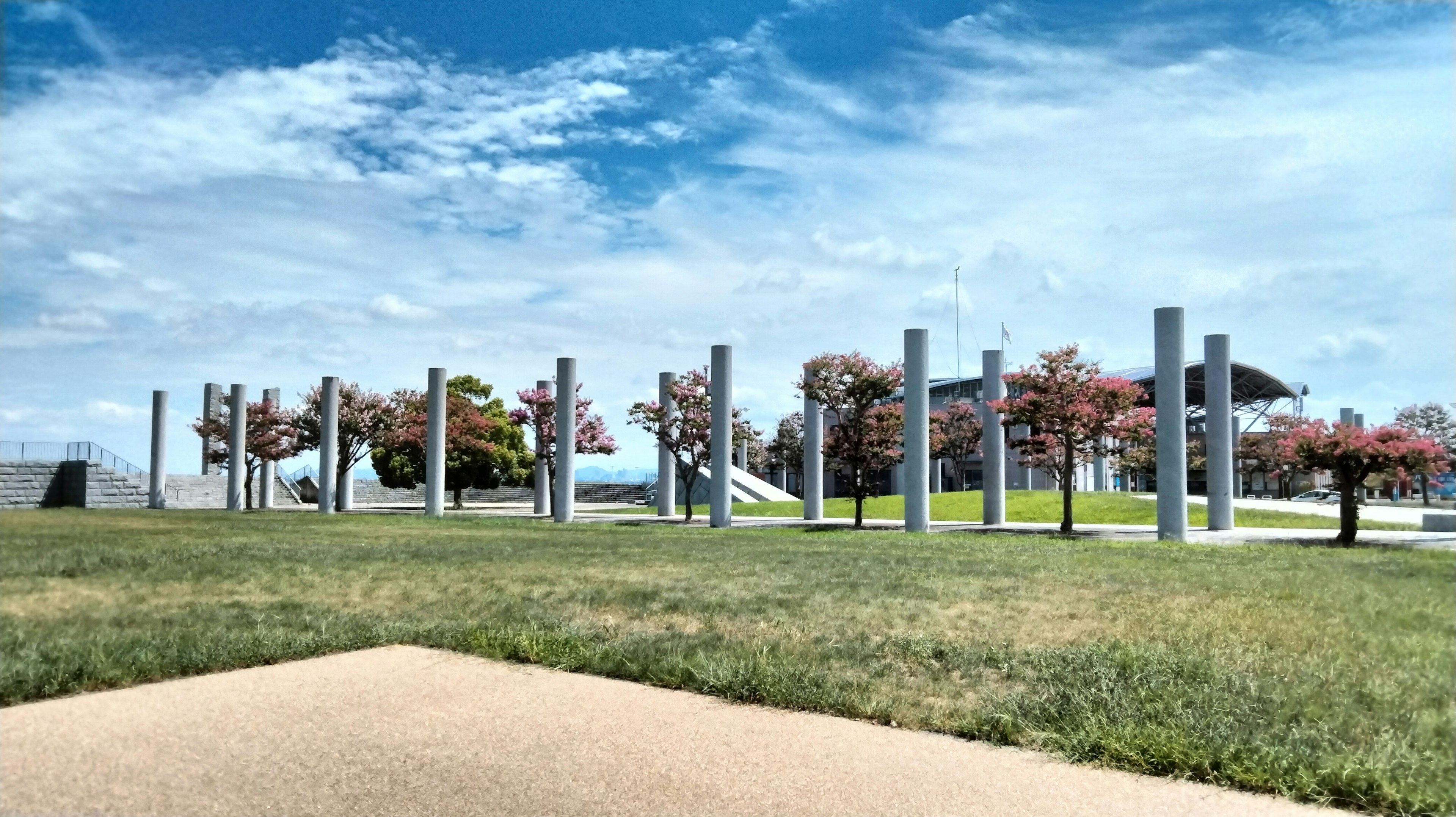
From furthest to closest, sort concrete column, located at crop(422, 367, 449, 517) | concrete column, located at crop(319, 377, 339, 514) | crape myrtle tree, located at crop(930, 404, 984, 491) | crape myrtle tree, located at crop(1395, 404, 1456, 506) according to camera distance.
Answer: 1. crape myrtle tree, located at crop(930, 404, 984, 491)
2. concrete column, located at crop(319, 377, 339, 514)
3. concrete column, located at crop(422, 367, 449, 517)
4. crape myrtle tree, located at crop(1395, 404, 1456, 506)

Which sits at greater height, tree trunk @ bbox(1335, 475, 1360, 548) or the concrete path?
tree trunk @ bbox(1335, 475, 1360, 548)

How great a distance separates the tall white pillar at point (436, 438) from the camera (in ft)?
104

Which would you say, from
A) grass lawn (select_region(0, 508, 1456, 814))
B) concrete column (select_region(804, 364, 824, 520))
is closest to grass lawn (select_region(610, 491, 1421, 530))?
concrete column (select_region(804, 364, 824, 520))

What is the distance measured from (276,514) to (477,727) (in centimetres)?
2721

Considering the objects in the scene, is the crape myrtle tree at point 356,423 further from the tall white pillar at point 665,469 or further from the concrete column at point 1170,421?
the concrete column at point 1170,421

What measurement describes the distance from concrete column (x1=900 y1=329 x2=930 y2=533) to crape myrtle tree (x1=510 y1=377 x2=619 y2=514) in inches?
551

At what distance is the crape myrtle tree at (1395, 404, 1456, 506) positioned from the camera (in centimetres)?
975

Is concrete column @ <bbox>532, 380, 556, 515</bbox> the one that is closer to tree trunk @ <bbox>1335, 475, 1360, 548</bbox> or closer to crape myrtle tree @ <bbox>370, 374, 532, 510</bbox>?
crape myrtle tree @ <bbox>370, 374, 532, 510</bbox>

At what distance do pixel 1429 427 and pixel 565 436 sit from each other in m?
21.6

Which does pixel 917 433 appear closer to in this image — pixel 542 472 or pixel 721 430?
pixel 721 430

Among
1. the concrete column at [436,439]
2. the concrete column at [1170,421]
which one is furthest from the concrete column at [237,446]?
the concrete column at [1170,421]

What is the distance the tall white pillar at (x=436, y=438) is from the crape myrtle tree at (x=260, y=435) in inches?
344

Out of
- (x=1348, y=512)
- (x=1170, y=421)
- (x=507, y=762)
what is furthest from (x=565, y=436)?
(x=507, y=762)

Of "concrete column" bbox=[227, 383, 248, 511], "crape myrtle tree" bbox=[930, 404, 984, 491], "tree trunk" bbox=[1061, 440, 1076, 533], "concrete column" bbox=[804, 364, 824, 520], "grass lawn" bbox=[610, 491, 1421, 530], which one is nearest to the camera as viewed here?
"tree trunk" bbox=[1061, 440, 1076, 533]
